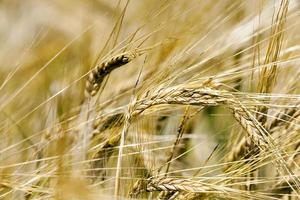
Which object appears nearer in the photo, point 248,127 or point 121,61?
point 248,127

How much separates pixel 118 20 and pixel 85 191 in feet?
1.07

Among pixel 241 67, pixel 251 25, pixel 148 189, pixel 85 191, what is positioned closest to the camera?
pixel 85 191

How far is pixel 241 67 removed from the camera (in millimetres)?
1562

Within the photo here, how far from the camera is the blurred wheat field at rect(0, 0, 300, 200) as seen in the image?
1350 millimetres

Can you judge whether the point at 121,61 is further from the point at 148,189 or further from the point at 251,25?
the point at 251,25

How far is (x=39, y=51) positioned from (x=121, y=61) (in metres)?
0.35

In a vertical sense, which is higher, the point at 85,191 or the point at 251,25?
the point at 251,25

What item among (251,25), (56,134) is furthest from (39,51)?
(251,25)

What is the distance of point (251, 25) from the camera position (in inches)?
65.6

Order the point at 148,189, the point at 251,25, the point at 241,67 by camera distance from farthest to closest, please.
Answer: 1. the point at 251,25
2. the point at 241,67
3. the point at 148,189

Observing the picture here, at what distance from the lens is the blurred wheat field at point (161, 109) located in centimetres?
135

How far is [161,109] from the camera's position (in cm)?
155

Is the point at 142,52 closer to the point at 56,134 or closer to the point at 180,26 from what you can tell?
the point at 180,26

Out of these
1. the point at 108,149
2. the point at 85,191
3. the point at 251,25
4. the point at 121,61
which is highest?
the point at 251,25
